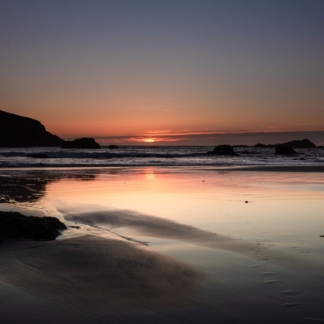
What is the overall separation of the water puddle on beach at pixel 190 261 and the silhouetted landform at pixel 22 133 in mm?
140654

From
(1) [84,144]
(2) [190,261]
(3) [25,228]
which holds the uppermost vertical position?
(1) [84,144]

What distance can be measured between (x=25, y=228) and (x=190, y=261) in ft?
8.54

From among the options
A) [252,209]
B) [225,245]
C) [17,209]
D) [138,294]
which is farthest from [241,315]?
[17,209]

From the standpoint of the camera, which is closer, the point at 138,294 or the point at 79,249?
the point at 138,294

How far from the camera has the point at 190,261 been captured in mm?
4820

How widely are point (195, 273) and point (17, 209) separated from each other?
5.60m

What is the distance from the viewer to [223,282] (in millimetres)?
4055

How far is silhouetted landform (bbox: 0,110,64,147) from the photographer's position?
142 metres

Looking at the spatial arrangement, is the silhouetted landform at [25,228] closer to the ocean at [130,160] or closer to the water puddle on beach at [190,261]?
the water puddle on beach at [190,261]

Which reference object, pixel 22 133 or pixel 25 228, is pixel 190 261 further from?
pixel 22 133

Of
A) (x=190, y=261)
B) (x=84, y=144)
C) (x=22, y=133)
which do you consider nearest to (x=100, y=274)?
(x=190, y=261)

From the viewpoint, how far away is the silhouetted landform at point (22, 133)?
466 ft

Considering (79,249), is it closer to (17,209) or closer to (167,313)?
(167,313)

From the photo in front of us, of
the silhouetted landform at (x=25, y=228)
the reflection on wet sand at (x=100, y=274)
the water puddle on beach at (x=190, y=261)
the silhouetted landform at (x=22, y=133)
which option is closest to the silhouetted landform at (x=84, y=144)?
the silhouetted landform at (x=22, y=133)
